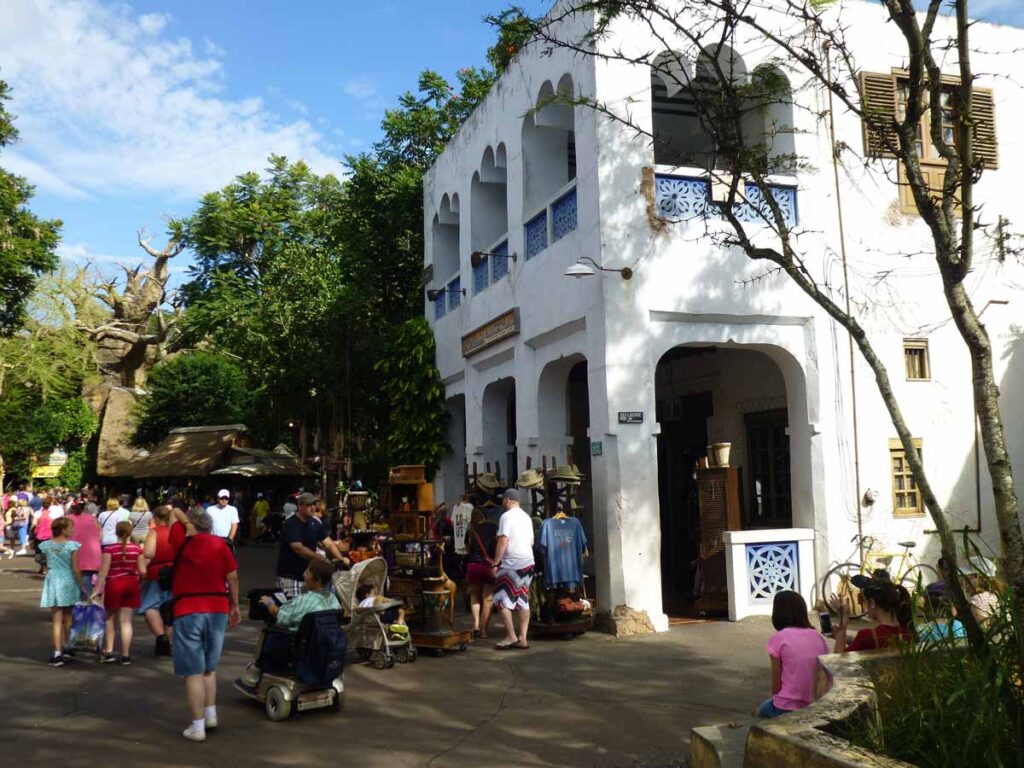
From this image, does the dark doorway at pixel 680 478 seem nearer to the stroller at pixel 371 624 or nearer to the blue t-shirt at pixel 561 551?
the blue t-shirt at pixel 561 551

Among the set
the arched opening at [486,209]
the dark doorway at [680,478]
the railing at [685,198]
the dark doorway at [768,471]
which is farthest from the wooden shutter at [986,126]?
the arched opening at [486,209]

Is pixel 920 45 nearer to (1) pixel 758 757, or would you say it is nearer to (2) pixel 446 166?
(1) pixel 758 757

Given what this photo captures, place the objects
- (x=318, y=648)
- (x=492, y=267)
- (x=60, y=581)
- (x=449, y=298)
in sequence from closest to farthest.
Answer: (x=318, y=648) < (x=60, y=581) < (x=492, y=267) < (x=449, y=298)

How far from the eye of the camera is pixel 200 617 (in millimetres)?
7152

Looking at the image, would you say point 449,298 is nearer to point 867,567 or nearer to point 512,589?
point 512,589

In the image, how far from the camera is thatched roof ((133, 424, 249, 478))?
28.6m

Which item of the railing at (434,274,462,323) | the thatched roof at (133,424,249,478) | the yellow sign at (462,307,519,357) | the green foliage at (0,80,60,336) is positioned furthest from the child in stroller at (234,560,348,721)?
the thatched roof at (133,424,249,478)

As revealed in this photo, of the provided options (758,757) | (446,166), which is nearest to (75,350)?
(446,166)

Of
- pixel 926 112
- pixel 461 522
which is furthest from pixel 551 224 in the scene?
pixel 926 112

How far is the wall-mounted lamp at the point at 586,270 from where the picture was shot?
11312mm

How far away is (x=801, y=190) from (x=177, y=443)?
23433 mm

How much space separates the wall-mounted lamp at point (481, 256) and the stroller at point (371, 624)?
6.11 meters

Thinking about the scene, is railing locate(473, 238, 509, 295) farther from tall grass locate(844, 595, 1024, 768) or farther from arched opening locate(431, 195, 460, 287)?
tall grass locate(844, 595, 1024, 768)

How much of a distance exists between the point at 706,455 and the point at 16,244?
51.0 feet
